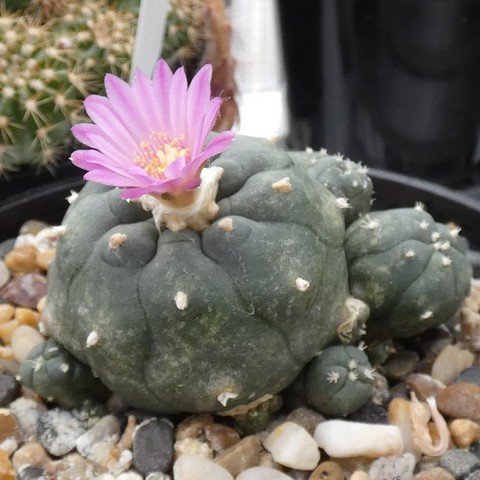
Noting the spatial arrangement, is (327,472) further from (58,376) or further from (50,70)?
(50,70)

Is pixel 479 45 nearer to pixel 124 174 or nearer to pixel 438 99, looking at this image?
pixel 438 99

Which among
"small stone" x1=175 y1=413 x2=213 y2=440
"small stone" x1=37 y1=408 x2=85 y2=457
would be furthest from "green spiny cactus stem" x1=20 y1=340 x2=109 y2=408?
"small stone" x1=175 y1=413 x2=213 y2=440

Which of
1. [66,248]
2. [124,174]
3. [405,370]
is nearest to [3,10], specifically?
[66,248]

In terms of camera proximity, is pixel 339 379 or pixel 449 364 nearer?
pixel 339 379

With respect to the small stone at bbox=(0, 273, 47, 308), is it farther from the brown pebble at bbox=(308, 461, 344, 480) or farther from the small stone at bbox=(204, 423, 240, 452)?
the brown pebble at bbox=(308, 461, 344, 480)

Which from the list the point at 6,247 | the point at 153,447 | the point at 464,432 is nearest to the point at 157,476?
the point at 153,447
